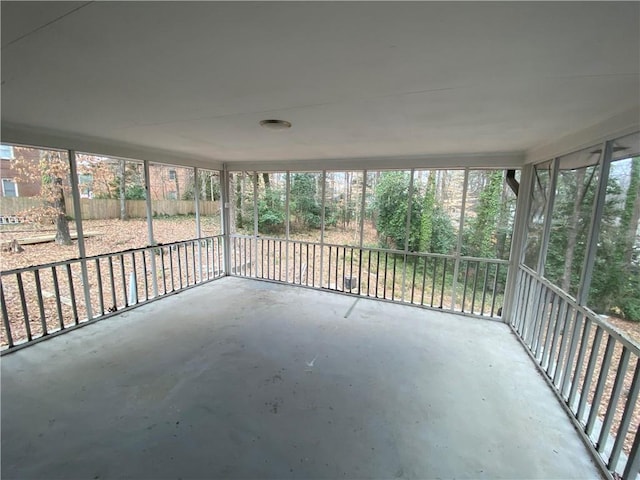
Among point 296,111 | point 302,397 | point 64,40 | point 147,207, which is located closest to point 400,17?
point 296,111

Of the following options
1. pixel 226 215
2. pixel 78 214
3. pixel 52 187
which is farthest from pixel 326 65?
pixel 226 215

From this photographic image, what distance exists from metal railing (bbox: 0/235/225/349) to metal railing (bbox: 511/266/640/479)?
4.76 meters

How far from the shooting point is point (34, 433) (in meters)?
1.73

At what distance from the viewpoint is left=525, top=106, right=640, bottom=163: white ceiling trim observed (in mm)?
1664

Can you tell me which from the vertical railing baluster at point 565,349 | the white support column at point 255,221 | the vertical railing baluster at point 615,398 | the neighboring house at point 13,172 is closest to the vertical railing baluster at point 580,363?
the vertical railing baluster at point 565,349

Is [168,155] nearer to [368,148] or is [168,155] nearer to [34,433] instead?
[368,148]

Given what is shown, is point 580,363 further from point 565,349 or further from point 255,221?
point 255,221

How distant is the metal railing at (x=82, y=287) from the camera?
2.79m

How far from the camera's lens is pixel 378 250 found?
4.25 m

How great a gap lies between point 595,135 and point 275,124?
2.43 meters

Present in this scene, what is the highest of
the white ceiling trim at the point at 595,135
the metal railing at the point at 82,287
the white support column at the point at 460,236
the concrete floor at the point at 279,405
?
the white ceiling trim at the point at 595,135

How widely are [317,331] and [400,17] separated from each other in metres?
2.94

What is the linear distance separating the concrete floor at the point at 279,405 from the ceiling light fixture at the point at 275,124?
214 centimetres

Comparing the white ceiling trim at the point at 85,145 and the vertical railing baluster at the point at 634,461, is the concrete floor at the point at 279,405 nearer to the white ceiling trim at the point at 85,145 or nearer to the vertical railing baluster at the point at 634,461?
the vertical railing baluster at the point at 634,461
